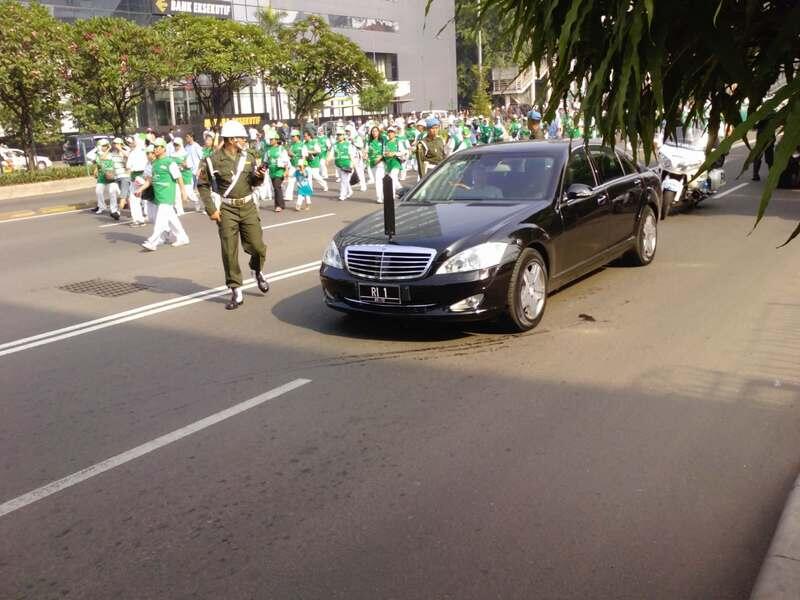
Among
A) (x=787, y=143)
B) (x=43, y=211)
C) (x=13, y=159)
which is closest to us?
(x=787, y=143)

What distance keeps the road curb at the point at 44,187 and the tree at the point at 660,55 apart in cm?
2482

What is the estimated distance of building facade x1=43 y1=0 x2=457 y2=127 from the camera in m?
49.8

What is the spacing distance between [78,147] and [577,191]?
110 ft

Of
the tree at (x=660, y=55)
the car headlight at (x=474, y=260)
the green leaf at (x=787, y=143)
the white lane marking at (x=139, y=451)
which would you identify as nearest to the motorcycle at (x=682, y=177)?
the car headlight at (x=474, y=260)

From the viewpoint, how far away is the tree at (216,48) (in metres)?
39.0

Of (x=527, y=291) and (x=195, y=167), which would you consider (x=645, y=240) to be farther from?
(x=195, y=167)

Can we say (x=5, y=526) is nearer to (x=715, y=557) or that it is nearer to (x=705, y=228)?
(x=715, y=557)

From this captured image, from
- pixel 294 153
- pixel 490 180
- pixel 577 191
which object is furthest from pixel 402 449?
pixel 294 153

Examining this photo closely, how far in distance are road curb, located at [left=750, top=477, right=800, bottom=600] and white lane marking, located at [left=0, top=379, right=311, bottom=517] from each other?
3.38 m

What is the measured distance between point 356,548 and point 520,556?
725 millimetres

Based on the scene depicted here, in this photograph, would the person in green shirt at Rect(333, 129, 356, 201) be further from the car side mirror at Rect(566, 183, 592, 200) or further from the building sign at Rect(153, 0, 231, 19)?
the building sign at Rect(153, 0, 231, 19)

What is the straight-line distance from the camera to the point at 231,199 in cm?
897

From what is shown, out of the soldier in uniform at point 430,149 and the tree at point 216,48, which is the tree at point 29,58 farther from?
the soldier in uniform at point 430,149

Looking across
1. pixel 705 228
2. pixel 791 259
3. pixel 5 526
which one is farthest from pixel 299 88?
pixel 5 526
